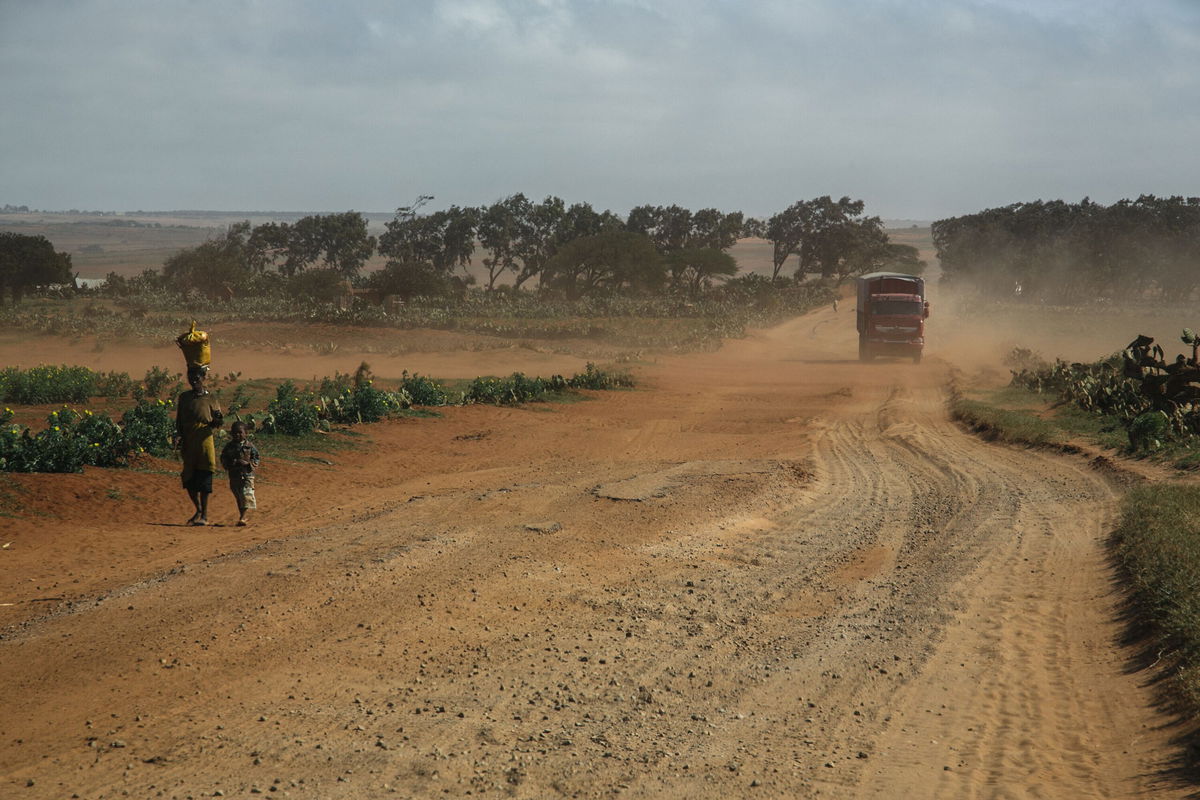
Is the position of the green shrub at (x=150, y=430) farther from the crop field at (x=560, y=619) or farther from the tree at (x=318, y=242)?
the tree at (x=318, y=242)

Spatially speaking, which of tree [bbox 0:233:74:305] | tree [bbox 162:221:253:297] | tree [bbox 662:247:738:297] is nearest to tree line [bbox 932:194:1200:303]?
tree [bbox 662:247:738:297]

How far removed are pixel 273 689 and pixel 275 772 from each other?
1.03 m

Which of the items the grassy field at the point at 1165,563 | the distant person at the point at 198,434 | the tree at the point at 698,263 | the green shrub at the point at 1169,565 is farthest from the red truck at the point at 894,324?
the tree at the point at 698,263

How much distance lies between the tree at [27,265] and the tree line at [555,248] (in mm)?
4584

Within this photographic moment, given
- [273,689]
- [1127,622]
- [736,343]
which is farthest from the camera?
[736,343]

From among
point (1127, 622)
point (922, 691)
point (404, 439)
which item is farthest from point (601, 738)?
point (404, 439)

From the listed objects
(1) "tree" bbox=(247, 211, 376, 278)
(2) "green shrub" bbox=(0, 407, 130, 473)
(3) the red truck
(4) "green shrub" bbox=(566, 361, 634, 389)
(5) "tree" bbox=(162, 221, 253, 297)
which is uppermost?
(1) "tree" bbox=(247, 211, 376, 278)

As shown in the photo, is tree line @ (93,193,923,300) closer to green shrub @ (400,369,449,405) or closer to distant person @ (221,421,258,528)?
green shrub @ (400,369,449,405)

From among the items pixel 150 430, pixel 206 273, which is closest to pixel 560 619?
pixel 150 430

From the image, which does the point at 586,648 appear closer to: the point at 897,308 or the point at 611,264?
the point at 897,308

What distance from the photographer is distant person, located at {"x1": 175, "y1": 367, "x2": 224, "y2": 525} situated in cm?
998

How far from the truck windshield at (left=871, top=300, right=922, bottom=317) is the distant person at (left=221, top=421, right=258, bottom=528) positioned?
1119 inches

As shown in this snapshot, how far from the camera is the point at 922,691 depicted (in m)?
6.50

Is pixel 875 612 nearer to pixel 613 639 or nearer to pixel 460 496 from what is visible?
pixel 613 639
